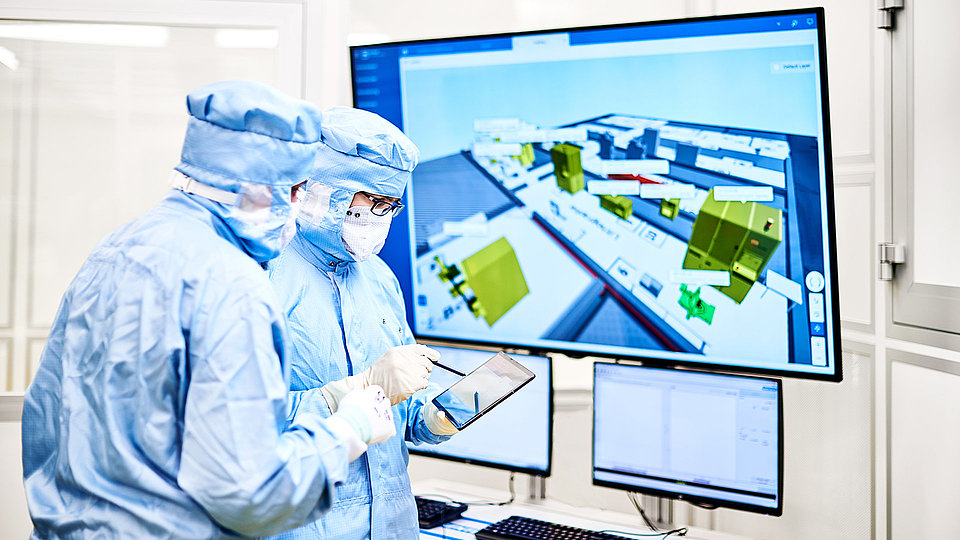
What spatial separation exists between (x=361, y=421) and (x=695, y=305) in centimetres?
101

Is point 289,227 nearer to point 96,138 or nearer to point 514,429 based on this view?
point 514,429


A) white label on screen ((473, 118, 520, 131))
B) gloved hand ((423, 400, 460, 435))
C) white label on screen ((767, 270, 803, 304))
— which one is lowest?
gloved hand ((423, 400, 460, 435))

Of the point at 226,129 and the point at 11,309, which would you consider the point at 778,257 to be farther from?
the point at 11,309

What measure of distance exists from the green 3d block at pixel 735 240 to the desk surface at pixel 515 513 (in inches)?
25.3

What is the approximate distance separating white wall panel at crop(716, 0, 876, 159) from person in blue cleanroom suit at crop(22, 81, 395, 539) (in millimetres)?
1439

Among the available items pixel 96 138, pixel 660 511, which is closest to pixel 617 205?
pixel 660 511

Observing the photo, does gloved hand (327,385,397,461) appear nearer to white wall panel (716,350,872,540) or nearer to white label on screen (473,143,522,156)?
white label on screen (473,143,522,156)

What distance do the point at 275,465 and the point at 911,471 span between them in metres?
1.45

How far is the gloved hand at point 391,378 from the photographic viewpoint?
134 cm

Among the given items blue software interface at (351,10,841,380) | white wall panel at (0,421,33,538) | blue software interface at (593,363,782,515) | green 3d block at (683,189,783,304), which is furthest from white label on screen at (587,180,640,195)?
white wall panel at (0,421,33,538)

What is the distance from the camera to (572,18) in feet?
7.55

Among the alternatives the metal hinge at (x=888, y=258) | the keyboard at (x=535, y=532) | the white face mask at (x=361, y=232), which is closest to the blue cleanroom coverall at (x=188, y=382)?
Result: the white face mask at (x=361, y=232)

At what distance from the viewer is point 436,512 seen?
76.1 inches

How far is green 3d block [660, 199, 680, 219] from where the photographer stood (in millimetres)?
1842
